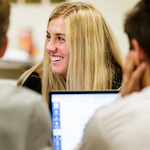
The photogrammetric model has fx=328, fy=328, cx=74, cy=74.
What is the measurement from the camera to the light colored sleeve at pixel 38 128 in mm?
816

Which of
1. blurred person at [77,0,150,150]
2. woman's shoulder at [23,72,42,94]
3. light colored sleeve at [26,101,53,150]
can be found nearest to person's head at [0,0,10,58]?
light colored sleeve at [26,101,53,150]

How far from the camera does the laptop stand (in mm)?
1194

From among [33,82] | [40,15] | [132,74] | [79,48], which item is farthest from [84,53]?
[40,15]

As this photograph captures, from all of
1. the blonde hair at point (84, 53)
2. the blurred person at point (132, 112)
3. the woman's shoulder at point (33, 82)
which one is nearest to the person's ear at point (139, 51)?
the blurred person at point (132, 112)

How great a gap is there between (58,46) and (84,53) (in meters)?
0.14

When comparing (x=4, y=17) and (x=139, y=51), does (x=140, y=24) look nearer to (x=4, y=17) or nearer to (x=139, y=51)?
(x=139, y=51)

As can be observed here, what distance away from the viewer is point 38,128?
2.71ft

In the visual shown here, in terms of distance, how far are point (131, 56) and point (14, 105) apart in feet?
1.14

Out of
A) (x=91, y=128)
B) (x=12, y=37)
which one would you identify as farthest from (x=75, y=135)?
(x=12, y=37)

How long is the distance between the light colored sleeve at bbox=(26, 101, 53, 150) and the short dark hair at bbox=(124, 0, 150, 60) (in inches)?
12.1

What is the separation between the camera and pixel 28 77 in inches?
75.6

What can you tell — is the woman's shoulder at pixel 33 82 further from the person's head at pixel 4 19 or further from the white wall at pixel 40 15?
the white wall at pixel 40 15

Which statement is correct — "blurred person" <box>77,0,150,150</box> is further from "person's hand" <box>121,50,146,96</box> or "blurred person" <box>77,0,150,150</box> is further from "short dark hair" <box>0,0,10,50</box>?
"short dark hair" <box>0,0,10,50</box>

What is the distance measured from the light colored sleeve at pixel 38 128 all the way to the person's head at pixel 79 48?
0.88 meters
